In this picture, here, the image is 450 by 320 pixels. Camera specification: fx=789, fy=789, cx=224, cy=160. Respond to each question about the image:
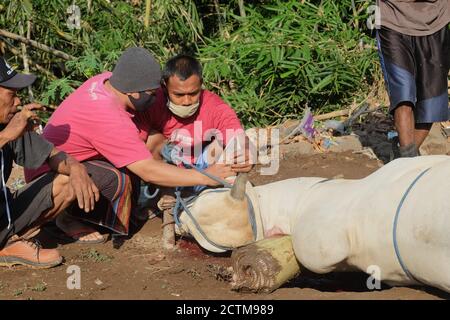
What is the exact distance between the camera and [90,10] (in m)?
7.13

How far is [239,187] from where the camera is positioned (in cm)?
415

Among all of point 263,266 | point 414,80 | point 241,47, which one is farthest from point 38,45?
point 263,266

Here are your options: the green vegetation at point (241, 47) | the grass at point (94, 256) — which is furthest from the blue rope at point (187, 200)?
the green vegetation at point (241, 47)

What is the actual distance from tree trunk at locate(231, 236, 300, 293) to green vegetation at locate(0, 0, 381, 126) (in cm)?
292

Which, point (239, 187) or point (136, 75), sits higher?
point (136, 75)

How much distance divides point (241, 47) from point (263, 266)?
343 centimetres

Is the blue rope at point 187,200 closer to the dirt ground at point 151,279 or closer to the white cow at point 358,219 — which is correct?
the white cow at point 358,219

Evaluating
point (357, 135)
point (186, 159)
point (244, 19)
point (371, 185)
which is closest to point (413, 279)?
point (371, 185)

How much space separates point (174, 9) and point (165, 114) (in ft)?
8.48

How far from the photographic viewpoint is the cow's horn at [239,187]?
4.14 metres

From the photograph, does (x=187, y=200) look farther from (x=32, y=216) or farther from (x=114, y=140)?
(x=32, y=216)

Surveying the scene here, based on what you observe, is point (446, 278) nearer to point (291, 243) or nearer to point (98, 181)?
point (291, 243)

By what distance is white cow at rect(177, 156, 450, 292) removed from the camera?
3344mm

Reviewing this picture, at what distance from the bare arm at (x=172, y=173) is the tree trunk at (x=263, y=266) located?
1.58 ft
